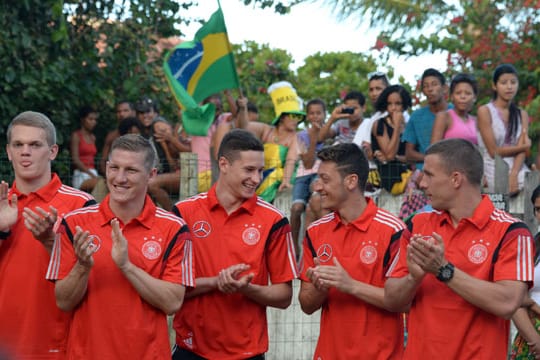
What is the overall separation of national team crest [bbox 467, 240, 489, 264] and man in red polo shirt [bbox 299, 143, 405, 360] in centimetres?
72

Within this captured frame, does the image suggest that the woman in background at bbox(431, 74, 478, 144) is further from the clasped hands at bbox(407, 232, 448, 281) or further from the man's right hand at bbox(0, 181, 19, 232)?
the man's right hand at bbox(0, 181, 19, 232)

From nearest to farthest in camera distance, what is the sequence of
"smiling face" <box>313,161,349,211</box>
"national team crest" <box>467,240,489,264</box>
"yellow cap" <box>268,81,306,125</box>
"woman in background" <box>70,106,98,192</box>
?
"national team crest" <box>467,240,489,264</box>
"smiling face" <box>313,161,349,211</box>
"yellow cap" <box>268,81,306,125</box>
"woman in background" <box>70,106,98,192</box>

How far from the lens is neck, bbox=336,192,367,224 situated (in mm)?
6258

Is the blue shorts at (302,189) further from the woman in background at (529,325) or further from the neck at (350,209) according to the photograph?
the neck at (350,209)

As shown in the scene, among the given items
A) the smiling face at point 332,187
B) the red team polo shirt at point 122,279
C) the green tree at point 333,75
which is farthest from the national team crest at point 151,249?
the green tree at point 333,75

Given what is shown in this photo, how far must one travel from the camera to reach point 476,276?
17.7 ft

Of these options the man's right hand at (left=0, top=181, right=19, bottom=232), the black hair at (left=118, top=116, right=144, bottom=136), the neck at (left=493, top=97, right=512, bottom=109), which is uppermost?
the neck at (left=493, top=97, right=512, bottom=109)

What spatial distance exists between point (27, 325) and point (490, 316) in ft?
9.85

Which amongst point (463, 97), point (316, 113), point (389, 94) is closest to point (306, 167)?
point (316, 113)

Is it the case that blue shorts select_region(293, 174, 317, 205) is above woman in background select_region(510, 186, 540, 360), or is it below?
above

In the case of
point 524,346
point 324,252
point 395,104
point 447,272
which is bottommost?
point 524,346

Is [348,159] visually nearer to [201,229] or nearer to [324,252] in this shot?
[324,252]

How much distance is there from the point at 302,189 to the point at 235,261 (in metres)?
4.02

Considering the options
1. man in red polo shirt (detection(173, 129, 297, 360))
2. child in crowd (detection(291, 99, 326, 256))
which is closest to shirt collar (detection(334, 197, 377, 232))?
man in red polo shirt (detection(173, 129, 297, 360))
